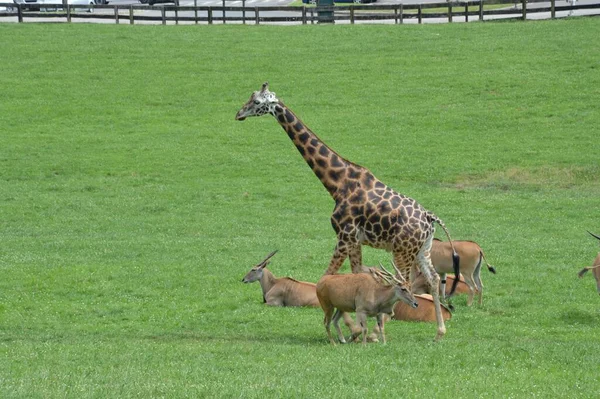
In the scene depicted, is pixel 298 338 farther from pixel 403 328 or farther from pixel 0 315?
pixel 0 315

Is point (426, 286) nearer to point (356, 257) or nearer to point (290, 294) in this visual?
point (290, 294)

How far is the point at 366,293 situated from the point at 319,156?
2.89 meters

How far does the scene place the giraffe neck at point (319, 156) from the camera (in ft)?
51.6

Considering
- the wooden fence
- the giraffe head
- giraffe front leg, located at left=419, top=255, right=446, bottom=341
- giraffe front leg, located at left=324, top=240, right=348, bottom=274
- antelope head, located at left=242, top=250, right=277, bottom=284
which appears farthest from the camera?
the wooden fence

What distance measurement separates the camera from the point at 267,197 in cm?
2783

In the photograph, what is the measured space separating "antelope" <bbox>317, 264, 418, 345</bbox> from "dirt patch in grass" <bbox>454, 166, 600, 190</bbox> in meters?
15.3

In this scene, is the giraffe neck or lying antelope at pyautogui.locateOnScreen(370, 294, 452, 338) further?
lying antelope at pyautogui.locateOnScreen(370, 294, 452, 338)

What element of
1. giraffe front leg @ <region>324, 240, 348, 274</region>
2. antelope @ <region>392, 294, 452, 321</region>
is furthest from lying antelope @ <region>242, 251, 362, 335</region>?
giraffe front leg @ <region>324, 240, 348, 274</region>

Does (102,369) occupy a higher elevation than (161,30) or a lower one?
lower

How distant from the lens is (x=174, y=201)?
Answer: 27438 mm

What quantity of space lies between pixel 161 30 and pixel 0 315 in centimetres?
3577

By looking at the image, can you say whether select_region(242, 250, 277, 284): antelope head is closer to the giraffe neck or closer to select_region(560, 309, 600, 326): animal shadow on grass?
the giraffe neck

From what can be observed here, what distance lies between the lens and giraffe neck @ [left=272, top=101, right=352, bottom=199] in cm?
1574

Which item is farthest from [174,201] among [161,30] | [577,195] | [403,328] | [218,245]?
[161,30]
